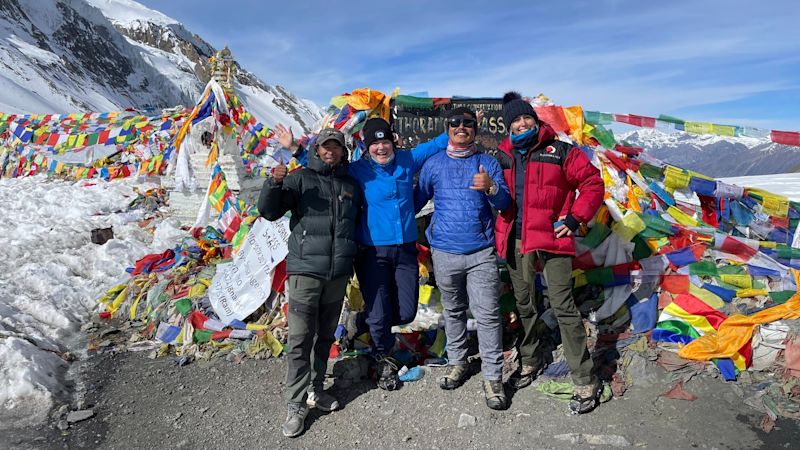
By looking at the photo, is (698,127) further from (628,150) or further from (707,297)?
(707,297)

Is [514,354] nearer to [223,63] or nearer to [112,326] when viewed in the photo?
[112,326]

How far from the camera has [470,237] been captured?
421cm

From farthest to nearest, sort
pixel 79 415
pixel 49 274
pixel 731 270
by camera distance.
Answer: pixel 49 274
pixel 731 270
pixel 79 415

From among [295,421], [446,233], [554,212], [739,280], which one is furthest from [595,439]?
[739,280]

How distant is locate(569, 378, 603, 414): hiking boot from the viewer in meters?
4.10

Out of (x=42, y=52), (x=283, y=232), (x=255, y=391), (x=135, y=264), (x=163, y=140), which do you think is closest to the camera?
(x=255, y=391)

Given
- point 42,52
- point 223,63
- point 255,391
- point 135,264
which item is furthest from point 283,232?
point 42,52

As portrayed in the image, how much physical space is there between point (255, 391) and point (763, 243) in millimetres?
5411

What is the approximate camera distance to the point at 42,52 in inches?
3418

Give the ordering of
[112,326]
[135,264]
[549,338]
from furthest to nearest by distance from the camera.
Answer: [135,264] < [112,326] < [549,338]

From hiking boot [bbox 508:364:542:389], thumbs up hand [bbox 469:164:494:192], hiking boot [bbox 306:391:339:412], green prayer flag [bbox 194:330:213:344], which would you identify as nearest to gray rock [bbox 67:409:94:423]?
green prayer flag [bbox 194:330:213:344]

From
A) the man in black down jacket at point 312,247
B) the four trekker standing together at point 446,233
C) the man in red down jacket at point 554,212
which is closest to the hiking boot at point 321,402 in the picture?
the four trekker standing together at point 446,233

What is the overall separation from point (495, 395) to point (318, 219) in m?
2.06

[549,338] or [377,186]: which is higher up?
[377,186]
